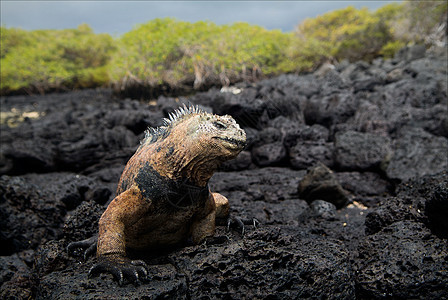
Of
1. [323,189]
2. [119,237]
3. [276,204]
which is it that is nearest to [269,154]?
[323,189]

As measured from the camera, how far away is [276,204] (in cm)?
450

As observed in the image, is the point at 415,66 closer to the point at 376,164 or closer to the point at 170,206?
the point at 376,164

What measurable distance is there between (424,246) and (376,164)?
3.74m

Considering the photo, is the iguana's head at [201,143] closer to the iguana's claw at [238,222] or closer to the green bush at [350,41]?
the iguana's claw at [238,222]

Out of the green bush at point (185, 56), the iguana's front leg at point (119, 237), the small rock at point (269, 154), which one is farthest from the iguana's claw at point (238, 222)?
the green bush at point (185, 56)

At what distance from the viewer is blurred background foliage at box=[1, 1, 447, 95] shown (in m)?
12.5

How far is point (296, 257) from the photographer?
6.27 feet

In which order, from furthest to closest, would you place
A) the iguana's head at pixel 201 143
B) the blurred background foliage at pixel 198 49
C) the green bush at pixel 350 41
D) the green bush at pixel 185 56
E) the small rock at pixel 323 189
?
the green bush at pixel 350 41 → the blurred background foliage at pixel 198 49 → the green bush at pixel 185 56 → the small rock at pixel 323 189 → the iguana's head at pixel 201 143

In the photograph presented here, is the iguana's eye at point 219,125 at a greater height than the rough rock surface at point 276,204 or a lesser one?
greater

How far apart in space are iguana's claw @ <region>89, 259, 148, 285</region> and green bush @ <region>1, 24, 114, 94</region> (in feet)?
44.2

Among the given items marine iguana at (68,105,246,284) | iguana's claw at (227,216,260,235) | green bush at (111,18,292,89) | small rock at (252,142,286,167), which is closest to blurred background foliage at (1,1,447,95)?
green bush at (111,18,292,89)

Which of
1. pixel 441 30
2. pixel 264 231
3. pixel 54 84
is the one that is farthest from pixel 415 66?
pixel 54 84

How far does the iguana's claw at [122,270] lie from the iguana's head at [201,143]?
23.8 inches

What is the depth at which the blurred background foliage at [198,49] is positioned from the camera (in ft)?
40.8
